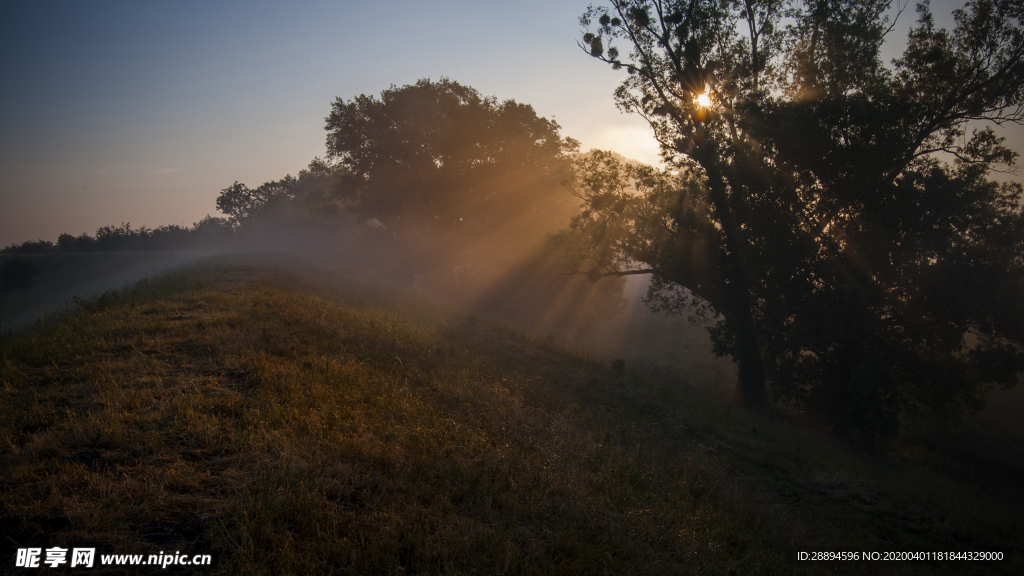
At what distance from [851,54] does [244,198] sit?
8282cm

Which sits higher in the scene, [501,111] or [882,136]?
[501,111]

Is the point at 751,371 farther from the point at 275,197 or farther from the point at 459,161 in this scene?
the point at 275,197

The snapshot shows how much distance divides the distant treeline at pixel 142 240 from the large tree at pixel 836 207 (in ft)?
233

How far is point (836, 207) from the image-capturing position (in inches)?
611

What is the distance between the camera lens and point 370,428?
20.1ft

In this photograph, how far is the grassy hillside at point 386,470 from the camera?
12.7ft

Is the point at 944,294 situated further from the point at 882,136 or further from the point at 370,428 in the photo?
the point at 370,428

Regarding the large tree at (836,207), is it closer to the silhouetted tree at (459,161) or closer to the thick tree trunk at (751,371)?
the thick tree trunk at (751,371)

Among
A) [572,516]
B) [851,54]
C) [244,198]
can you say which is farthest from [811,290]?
[244,198]

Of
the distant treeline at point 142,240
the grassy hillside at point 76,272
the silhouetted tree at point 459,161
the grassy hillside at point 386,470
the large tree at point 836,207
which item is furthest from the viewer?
the distant treeline at point 142,240

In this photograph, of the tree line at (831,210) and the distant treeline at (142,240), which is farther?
the distant treeline at (142,240)


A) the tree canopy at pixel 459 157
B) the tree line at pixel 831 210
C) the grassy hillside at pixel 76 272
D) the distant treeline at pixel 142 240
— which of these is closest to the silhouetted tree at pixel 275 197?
→ the distant treeline at pixel 142 240

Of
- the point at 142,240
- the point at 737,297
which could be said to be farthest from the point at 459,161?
the point at 142,240

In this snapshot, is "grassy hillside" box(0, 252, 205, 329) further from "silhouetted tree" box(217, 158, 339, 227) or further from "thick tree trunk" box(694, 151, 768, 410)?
"thick tree trunk" box(694, 151, 768, 410)
